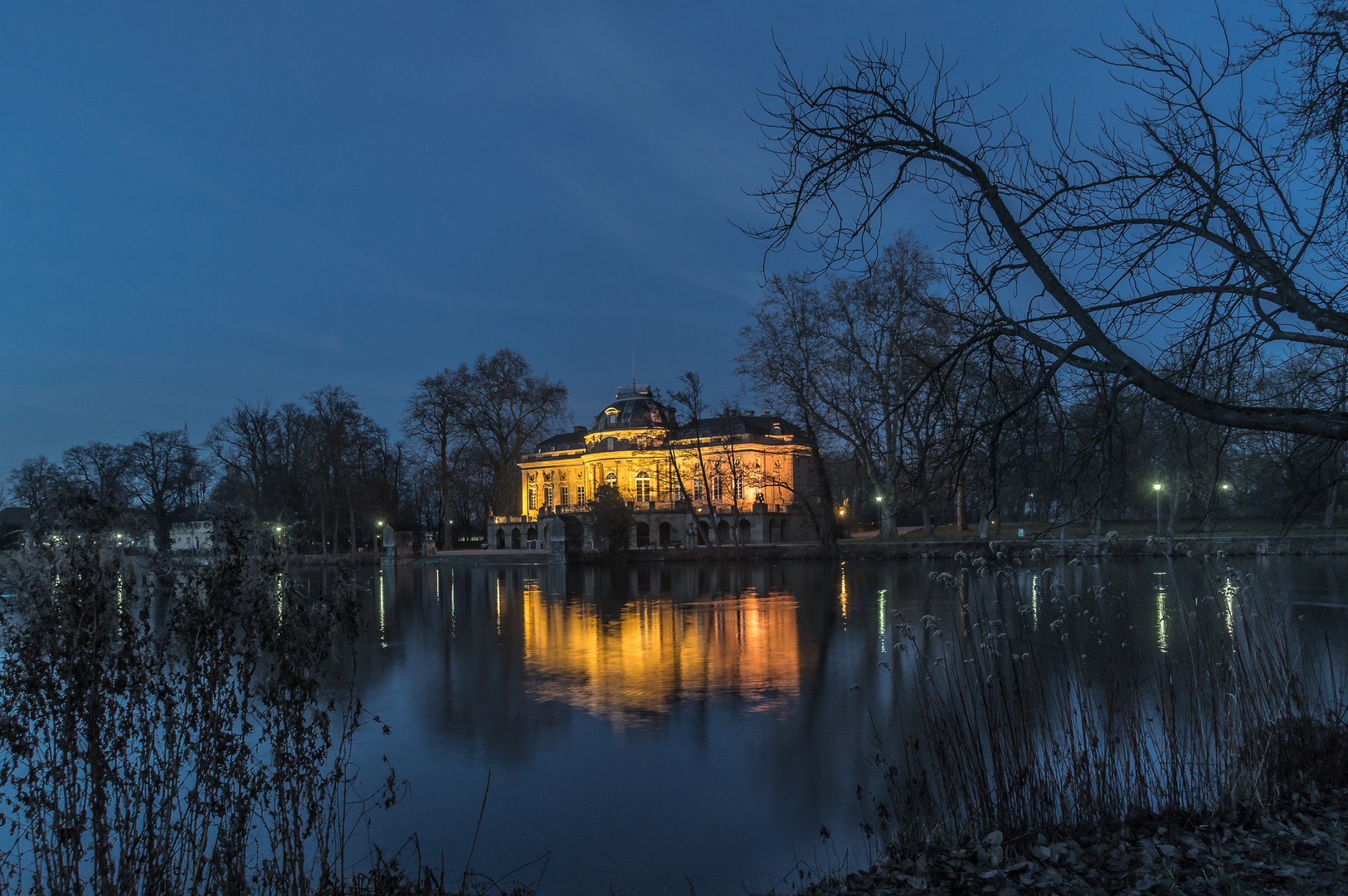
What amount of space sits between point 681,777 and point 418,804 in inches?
72.7

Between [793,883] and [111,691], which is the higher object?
[111,691]

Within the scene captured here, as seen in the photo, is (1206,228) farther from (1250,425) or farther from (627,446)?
(627,446)

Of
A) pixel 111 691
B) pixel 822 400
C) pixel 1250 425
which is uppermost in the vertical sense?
pixel 822 400

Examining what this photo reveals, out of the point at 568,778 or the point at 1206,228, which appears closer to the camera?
the point at 1206,228

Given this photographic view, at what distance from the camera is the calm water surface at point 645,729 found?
5535 mm

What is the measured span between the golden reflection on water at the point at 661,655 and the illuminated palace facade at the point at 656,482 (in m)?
28.5

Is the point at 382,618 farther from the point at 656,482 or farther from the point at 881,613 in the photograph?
the point at 656,482

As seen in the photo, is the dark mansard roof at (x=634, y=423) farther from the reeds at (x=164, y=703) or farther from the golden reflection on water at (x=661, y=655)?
the reeds at (x=164, y=703)

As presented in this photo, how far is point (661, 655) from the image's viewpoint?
12.4 meters

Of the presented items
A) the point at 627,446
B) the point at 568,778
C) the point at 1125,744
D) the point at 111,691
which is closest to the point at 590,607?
the point at 568,778

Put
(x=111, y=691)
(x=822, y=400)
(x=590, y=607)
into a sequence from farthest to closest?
(x=822, y=400)
(x=590, y=607)
(x=111, y=691)

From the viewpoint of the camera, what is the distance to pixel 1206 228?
14.1ft

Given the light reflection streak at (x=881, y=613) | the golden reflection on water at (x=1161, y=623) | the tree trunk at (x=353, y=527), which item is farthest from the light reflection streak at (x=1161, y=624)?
the tree trunk at (x=353, y=527)

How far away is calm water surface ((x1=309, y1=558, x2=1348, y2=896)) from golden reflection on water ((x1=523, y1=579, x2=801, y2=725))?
5 cm
